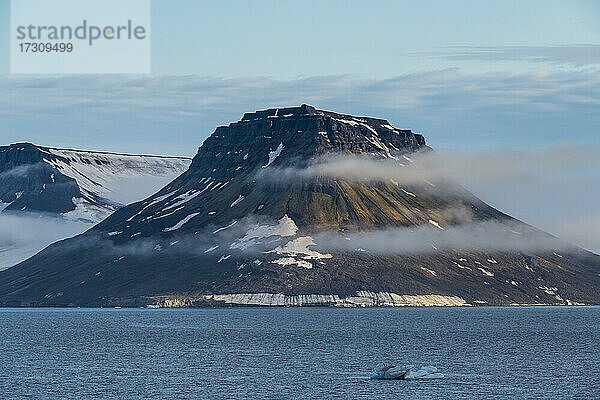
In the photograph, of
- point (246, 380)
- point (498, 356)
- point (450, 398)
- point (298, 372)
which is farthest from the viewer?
point (498, 356)

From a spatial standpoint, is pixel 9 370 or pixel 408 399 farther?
pixel 9 370

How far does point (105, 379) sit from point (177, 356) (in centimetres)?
3940

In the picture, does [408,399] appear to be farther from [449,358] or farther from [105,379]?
[449,358]

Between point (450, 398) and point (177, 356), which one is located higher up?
point (450, 398)

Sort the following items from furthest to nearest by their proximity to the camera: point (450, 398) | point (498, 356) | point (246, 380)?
point (498, 356) → point (246, 380) → point (450, 398)

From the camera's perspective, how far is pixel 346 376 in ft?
526

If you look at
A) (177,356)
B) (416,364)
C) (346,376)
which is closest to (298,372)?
(346,376)

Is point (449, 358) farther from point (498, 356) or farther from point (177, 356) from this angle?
point (177, 356)

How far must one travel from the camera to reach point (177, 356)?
196 metres

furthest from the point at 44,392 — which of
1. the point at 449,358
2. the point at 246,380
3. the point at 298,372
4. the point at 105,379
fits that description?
the point at 449,358

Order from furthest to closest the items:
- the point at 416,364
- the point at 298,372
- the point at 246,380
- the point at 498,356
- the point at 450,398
→ the point at 498,356 → the point at 416,364 → the point at 298,372 → the point at 246,380 → the point at 450,398

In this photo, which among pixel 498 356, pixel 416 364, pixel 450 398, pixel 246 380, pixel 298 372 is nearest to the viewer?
pixel 450 398

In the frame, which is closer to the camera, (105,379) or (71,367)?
(105,379)

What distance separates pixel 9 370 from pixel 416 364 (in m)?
57.7
